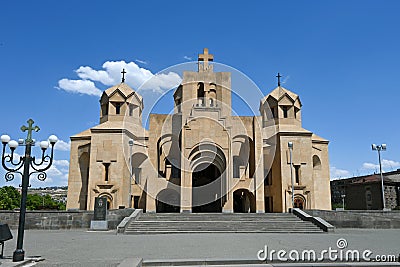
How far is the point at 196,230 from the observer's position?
18062 millimetres

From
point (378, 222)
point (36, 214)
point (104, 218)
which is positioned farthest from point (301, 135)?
point (36, 214)

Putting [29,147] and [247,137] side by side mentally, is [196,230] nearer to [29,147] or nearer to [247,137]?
[29,147]

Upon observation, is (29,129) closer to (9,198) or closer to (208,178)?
(208,178)

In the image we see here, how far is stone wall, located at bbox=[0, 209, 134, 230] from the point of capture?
18997 millimetres

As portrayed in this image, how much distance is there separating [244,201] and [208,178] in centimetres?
420

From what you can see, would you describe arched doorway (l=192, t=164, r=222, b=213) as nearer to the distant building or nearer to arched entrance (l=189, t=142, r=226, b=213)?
arched entrance (l=189, t=142, r=226, b=213)

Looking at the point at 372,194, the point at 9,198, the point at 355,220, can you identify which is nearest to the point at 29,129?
the point at 355,220

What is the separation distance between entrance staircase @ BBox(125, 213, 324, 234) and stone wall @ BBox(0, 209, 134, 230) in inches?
87.9

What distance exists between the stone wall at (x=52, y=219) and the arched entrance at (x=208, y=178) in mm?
10595

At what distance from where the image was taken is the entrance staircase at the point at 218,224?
58.5ft

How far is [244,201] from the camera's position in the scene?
34.7 m

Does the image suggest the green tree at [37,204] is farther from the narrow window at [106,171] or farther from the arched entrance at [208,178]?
the arched entrance at [208,178]
